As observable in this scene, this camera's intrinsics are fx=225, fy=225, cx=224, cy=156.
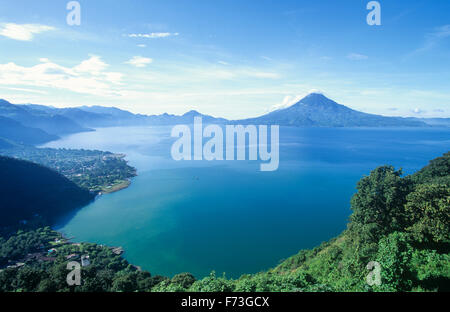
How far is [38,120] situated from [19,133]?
39.1m

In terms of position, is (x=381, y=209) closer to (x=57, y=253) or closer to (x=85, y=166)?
(x=57, y=253)

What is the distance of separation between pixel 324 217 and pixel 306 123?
152427 millimetres

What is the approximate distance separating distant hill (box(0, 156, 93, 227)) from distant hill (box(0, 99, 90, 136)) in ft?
382

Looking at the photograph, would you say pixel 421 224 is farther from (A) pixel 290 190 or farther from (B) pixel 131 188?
(B) pixel 131 188

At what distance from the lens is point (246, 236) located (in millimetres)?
20172

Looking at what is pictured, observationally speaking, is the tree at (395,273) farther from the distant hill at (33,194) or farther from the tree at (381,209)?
the distant hill at (33,194)

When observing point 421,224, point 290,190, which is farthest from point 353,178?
point 421,224

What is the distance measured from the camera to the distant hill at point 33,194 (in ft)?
85.7

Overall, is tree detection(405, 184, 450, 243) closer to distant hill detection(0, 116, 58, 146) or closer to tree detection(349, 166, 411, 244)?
tree detection(349, 166, 411, 244)

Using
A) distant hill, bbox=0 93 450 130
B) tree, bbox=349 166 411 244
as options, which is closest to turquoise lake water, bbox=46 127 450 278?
tree, bbox=349 166 411 244

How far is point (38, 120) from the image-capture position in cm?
13050
